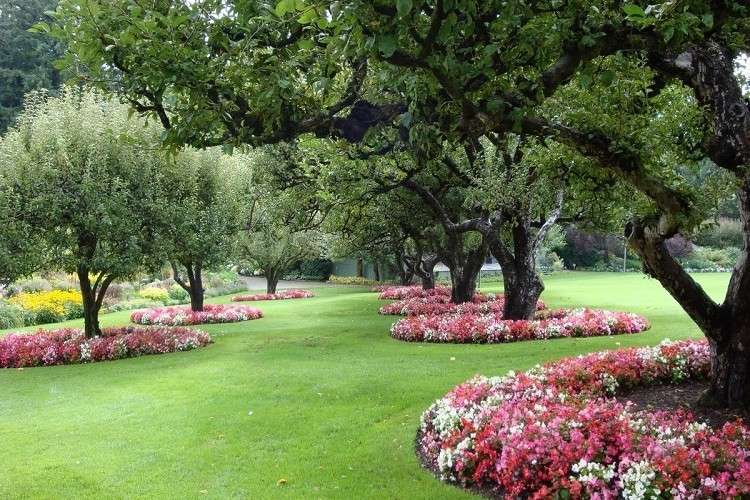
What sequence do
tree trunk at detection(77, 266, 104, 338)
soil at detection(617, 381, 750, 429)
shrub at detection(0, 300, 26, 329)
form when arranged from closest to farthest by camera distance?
1. soil at detection(617, 381, 750, 429)
2. tree trunk at detection(77, 266, 104, 338)
3. shrub at detection(0, 300, 26, 329)

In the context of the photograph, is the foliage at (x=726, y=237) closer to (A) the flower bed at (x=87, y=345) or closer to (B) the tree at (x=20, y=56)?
(A) the flower bed at (x=87, y=345)

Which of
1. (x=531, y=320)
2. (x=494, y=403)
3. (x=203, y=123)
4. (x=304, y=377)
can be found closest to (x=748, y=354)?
(x=494, y=403)

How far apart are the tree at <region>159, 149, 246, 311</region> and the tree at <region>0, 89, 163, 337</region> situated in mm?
663

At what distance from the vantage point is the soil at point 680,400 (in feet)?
20.5

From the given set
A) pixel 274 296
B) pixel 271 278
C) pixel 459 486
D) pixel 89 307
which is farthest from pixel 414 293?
pixel 459 486

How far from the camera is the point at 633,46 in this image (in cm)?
447

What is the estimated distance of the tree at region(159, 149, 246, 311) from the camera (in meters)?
15.9

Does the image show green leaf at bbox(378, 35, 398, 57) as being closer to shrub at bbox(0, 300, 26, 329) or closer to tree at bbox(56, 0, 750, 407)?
tree at bbox(56, 0, 750, 407)

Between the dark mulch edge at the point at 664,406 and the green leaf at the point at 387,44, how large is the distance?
419 cm

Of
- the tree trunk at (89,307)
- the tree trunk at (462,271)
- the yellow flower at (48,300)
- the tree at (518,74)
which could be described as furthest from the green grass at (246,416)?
the yellow flower at (48,300)

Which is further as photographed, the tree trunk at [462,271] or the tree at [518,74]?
the tree trunk at [462,271]

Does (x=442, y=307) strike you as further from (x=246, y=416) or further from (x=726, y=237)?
(x=726, y=237)

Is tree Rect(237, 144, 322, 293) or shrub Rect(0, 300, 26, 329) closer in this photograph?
tree Rect(237, 144, 322, 293)

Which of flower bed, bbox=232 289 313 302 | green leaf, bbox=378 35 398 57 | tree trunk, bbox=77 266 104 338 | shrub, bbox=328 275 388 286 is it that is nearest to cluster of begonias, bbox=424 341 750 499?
green leaf, bbox=378 35 398 57
